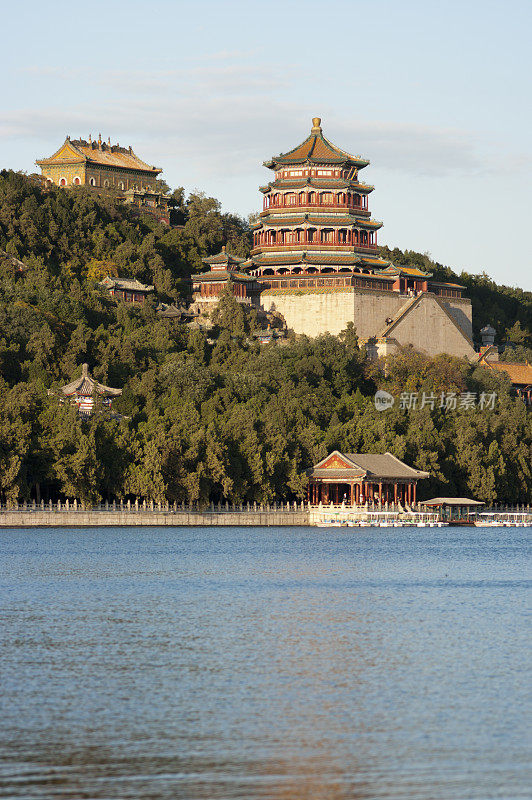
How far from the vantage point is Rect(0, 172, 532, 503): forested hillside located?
7481 centimetres

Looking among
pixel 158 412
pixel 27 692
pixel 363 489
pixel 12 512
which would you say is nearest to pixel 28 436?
pixel 12 512

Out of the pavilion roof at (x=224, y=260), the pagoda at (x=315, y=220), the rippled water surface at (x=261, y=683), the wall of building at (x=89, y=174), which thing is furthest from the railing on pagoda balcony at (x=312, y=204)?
the rippled water surface at (x=261, y=683)

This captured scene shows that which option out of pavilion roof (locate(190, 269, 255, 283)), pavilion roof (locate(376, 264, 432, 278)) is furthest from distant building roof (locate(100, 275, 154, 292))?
pavilion roof (locate(376, 264, 432, 278))

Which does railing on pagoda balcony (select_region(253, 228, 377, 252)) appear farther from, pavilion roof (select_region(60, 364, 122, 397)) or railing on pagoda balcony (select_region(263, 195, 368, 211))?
pavilion roof (select_region(60, 364, 122, 397))

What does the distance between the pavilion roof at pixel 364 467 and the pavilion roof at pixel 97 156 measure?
45475 millimetres

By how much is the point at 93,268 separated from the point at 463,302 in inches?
1109

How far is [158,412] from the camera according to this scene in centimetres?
8162

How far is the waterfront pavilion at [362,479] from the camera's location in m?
80.1

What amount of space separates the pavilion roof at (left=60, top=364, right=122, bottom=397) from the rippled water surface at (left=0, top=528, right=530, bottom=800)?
28.6m

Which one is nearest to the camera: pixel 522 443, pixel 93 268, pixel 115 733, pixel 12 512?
pixel 115 733

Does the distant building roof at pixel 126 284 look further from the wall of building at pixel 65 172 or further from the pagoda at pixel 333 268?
the wall of building at pixel 65 172

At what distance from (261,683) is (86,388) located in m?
54.7

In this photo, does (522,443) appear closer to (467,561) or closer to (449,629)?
(467,561)

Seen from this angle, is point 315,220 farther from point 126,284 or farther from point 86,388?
point 86,388
